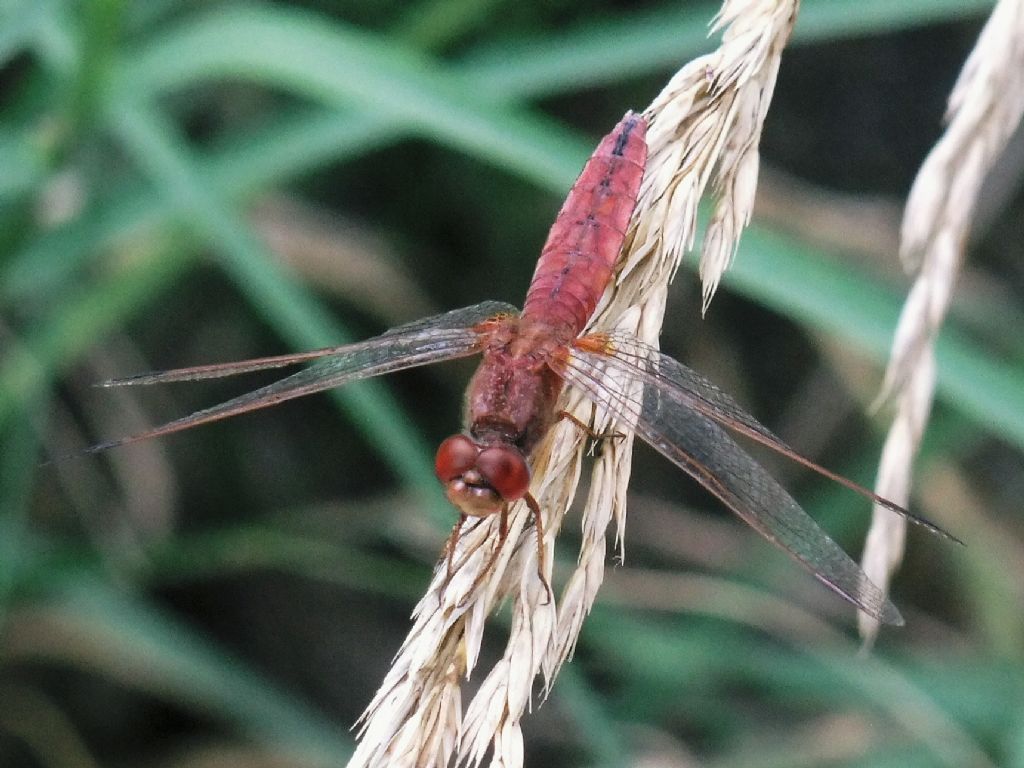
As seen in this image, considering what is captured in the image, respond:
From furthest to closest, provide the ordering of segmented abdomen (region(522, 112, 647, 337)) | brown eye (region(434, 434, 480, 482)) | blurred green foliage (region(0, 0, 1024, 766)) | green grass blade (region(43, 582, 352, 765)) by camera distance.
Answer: green grass blade (region(43, 582, 352, 765))
blurred green foliage (region(0, 0, 1024, 766))
segmented abdomen (region(522, 112, 647, 337))
brown eye (region(434, 434, 480, 482))

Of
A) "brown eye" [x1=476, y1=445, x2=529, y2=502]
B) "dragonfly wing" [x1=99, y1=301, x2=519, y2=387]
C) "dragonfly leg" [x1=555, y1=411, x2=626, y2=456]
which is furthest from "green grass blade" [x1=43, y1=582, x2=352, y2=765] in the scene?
"dragonfly leg" [x1=555, y1=411, x2=626, y2=456]

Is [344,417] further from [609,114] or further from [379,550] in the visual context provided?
[609,114]

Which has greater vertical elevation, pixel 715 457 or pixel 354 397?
pixel 354 397

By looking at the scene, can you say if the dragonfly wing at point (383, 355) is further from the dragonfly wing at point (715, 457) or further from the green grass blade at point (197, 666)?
the green grass blade at point (197, 666)

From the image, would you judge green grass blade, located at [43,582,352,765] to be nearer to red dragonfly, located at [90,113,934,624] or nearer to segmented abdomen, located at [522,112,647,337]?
red dragonfly, located at [90,113,934,624]

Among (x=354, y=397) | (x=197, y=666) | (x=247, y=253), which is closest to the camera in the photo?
(x=247, y=253)

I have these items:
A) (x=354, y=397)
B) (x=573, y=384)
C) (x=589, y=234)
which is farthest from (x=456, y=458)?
(x=354, y=397)

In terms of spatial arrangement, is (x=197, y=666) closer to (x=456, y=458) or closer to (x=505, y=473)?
(x=456, y=458)
